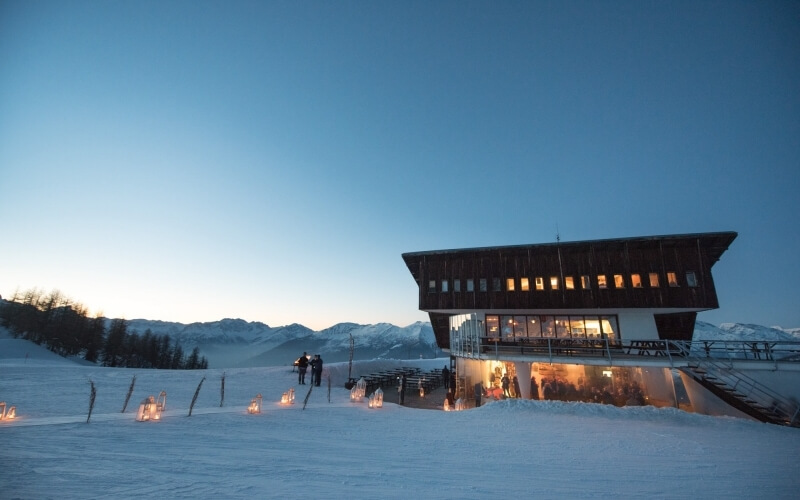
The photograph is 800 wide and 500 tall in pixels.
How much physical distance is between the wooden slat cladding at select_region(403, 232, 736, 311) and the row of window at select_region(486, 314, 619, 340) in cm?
197

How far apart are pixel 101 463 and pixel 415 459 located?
6078mm

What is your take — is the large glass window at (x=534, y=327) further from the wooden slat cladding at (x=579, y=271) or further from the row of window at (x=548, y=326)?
the wooden slat cladding at (x=579, y=271)

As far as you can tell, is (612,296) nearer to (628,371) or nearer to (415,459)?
(628,371)

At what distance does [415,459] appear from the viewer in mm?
7008

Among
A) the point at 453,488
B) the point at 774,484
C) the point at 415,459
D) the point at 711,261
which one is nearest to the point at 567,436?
the point at 774,484

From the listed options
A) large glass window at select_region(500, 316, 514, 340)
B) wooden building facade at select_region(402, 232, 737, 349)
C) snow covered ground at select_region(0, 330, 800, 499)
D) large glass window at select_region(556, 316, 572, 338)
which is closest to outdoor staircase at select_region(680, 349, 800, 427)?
snow covered ground at select_region(0, 330, 800, 499)

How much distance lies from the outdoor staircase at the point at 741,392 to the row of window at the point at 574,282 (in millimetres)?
6128

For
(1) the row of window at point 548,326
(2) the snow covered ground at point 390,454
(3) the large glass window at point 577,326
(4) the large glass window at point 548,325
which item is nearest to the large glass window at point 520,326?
(1) the row of window at point 548,326

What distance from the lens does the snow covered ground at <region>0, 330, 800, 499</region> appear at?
17.1 feet

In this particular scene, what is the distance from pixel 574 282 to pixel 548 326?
4.15 meters

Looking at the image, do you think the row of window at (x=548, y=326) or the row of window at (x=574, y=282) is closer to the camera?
the row of window at (x=574, y=282)

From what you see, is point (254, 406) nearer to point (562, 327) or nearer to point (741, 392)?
point (562, 327)

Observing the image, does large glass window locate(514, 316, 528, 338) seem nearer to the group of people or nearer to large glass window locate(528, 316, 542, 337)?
large glass window locate(528, 316, 542, 337)

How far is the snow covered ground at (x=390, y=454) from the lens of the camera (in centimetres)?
521
